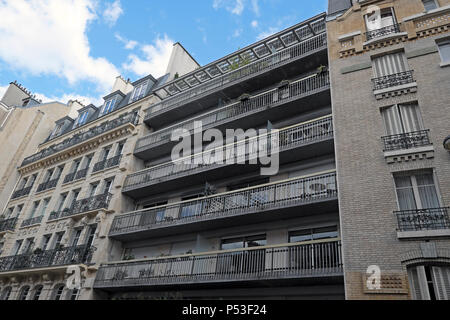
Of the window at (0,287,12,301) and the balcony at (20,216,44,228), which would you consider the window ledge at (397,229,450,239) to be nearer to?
the window at (0,287,12,301)

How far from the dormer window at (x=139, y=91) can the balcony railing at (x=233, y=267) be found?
13.8 metres

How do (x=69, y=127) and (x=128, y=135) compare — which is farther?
(x=69, y=127)

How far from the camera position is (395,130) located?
1212 cm

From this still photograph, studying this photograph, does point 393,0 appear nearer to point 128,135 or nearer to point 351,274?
point 351,274

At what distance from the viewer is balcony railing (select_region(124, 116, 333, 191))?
553 inches

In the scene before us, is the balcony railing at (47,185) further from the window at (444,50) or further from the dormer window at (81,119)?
the window at (444,50)

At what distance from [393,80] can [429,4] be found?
14.9 ft

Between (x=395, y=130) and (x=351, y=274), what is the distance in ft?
18.4

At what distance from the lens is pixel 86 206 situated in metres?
20.0

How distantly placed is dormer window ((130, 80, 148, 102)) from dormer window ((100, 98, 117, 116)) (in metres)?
2.24

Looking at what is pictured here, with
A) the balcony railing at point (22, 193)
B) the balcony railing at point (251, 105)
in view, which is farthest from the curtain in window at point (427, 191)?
the balcony railing at point (22, 193)

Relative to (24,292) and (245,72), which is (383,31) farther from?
(24,292)

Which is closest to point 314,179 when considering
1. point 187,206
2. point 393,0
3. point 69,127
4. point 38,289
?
point 187,206

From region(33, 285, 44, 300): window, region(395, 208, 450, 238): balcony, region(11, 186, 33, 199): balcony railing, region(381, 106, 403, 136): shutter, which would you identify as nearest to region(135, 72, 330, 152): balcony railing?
region(381, 106, 403, 136): shutter
